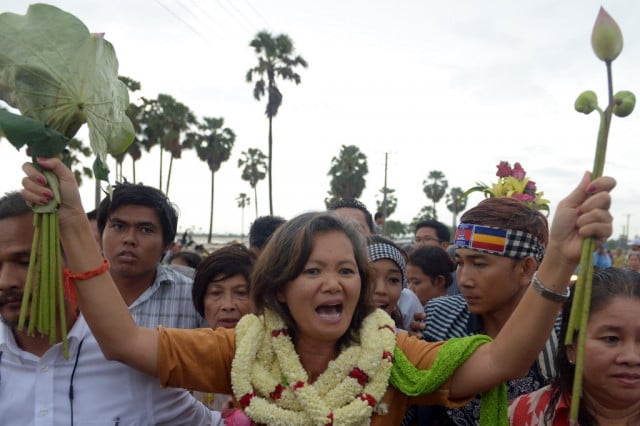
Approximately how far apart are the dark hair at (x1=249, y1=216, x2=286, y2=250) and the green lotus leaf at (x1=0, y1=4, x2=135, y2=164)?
264 centimetres

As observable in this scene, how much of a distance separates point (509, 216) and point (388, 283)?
1.31m

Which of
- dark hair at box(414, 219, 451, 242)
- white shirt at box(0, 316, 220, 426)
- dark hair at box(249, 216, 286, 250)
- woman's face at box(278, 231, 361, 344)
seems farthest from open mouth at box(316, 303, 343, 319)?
dark hair at box(414, 219, 451, 242)

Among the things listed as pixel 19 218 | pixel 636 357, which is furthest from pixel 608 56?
pixel 19 218

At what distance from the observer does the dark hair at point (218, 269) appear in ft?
10.8

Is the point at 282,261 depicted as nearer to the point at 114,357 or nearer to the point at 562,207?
the point at 114,357

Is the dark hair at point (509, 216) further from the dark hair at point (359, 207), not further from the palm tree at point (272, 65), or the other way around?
the palm tree at point (272, 65)

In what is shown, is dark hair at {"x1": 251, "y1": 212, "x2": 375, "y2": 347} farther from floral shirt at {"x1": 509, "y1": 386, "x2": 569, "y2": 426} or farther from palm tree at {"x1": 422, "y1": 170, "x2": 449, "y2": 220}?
palm tree at {"x1": 422, "y1": 170, "x2": 449, "y2": 220}

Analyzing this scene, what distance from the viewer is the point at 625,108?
1.36 m

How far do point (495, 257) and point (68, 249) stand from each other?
1837 millimetres

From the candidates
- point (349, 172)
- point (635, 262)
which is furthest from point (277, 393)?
point (349, 172)

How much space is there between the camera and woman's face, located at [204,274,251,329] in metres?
3.20

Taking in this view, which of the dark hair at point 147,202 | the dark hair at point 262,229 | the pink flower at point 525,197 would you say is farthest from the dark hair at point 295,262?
the dark hair at point 262,229

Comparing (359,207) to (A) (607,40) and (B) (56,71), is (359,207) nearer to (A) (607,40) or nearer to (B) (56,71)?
(B) (56,71)

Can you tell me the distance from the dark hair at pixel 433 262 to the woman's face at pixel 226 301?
90.9 inches
